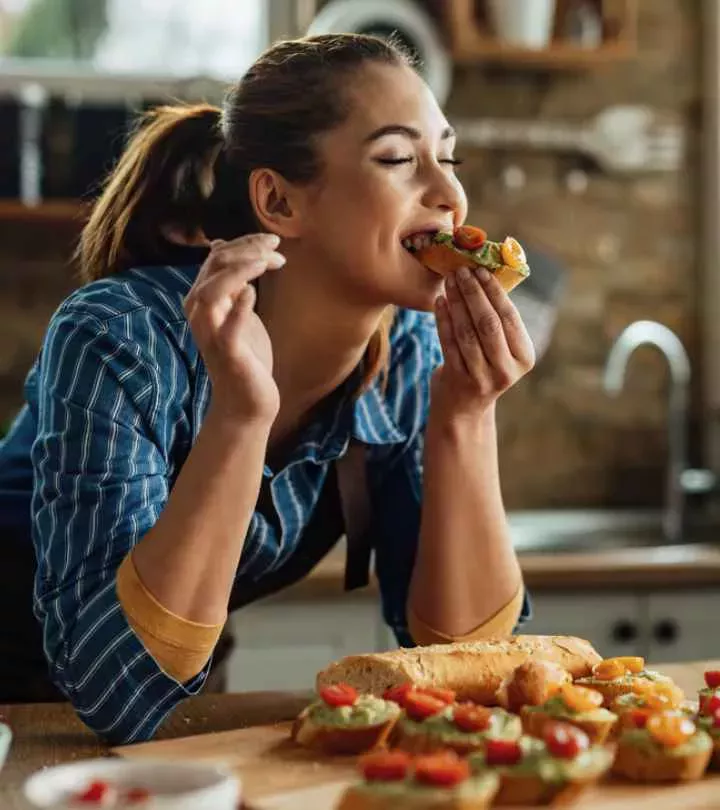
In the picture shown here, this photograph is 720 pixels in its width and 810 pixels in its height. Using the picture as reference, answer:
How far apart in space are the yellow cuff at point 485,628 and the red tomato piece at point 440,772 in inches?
28.5

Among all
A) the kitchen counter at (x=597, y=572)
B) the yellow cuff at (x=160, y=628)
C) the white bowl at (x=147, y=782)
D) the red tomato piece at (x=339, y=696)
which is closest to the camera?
the white bowl at (x=147, y=782)

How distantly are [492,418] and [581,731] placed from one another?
642 mm

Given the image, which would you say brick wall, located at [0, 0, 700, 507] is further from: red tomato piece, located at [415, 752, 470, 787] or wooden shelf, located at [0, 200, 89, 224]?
red tomato piece, located at [415, 752, 470, 787]

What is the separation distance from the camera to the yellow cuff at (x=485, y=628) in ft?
5.95

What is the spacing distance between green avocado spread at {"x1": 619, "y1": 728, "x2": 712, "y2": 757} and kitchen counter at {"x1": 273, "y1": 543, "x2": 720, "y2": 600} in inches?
59.6

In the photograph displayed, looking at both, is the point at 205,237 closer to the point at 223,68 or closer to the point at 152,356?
the point at 152,356

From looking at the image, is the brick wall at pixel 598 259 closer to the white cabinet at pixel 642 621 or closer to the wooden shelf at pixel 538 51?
the wooden shelf at pixel 538 51

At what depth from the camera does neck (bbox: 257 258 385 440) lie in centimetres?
180

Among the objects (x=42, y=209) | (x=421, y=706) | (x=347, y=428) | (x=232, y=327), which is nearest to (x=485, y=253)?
(x=347, y=428)

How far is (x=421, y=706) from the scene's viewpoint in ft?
4.35

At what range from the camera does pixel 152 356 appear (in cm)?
163

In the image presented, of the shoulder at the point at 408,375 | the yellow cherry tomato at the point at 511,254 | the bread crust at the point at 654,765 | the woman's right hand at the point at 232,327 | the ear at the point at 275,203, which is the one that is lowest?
the bread crust at the point at 654,765

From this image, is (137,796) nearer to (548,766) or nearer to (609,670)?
(548,766)

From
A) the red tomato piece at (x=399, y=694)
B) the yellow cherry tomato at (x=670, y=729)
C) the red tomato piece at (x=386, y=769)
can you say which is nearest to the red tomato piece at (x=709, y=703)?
the yellow cherry tomato at (x=670, y=729)
